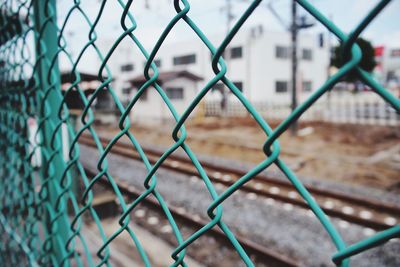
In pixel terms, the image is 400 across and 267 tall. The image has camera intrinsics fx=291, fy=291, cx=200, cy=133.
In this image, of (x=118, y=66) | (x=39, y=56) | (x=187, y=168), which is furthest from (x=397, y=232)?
(x=118, y=66)

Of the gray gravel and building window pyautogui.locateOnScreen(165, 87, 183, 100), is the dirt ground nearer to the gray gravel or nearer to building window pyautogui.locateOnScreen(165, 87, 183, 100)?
the gray gravel

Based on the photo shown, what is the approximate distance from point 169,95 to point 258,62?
10.7 m

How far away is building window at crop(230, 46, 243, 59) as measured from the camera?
27.4 metres

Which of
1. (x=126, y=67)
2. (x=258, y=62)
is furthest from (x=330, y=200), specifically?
(x=126, y=67)

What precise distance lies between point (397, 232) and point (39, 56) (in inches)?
62.1

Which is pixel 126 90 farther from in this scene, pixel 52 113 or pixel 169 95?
pixel 52 113

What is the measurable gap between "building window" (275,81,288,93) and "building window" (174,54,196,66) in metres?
8.85

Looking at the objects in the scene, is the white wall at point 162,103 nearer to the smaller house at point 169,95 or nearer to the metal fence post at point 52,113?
the smaller house at point 169,95

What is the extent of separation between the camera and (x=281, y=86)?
29.9m

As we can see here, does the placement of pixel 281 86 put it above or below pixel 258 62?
below

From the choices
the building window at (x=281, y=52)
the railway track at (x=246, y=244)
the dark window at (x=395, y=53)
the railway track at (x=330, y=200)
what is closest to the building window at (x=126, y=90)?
the building window at (x=281, y=52)

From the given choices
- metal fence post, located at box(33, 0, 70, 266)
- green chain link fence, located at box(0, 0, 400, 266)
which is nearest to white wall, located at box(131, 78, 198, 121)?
green chain link fence, located at box(0, 0, 400, 266)

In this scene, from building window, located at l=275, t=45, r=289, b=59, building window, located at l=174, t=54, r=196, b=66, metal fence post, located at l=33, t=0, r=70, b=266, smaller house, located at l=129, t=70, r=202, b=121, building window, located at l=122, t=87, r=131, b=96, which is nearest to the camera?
metal fence post, located at l=33, t=0, r=70, b=266

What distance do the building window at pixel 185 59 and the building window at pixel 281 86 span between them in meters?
8.85
